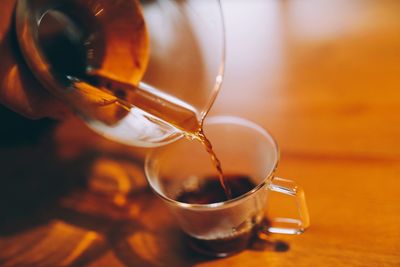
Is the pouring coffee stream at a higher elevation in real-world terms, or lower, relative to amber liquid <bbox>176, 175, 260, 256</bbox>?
higher

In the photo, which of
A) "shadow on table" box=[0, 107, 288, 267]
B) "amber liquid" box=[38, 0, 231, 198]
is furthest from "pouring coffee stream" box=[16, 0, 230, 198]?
"shadow on table" box=[0, 107, 288, 267]

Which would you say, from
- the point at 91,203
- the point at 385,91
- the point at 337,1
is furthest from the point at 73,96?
the point at 337,1

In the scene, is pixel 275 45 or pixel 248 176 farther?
pixel 275 45

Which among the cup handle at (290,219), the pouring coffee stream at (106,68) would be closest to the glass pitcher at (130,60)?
the pouring coffee stream at (106,68)

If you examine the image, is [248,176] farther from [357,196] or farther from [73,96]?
[73,96]

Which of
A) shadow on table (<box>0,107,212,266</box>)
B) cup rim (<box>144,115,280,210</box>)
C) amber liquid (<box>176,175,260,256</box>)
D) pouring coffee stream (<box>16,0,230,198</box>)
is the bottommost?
shadow on table (<box>0,107,212,266</box>)

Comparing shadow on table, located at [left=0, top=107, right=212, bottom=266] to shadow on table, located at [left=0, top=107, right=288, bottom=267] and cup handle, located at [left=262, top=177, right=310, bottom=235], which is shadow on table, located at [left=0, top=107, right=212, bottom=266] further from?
cup handle, located at [left=262, top=177, right=310, bottom=235]

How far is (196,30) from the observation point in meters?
0.69

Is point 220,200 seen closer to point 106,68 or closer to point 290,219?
point 290,219

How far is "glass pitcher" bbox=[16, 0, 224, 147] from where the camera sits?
1.83 feet

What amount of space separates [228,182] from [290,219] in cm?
10

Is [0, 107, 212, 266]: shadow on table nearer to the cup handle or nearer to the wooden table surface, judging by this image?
the wooden table surface

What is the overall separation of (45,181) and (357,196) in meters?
0.47

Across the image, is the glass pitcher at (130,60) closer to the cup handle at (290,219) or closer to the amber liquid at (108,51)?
the amber liquid at (108,51)
